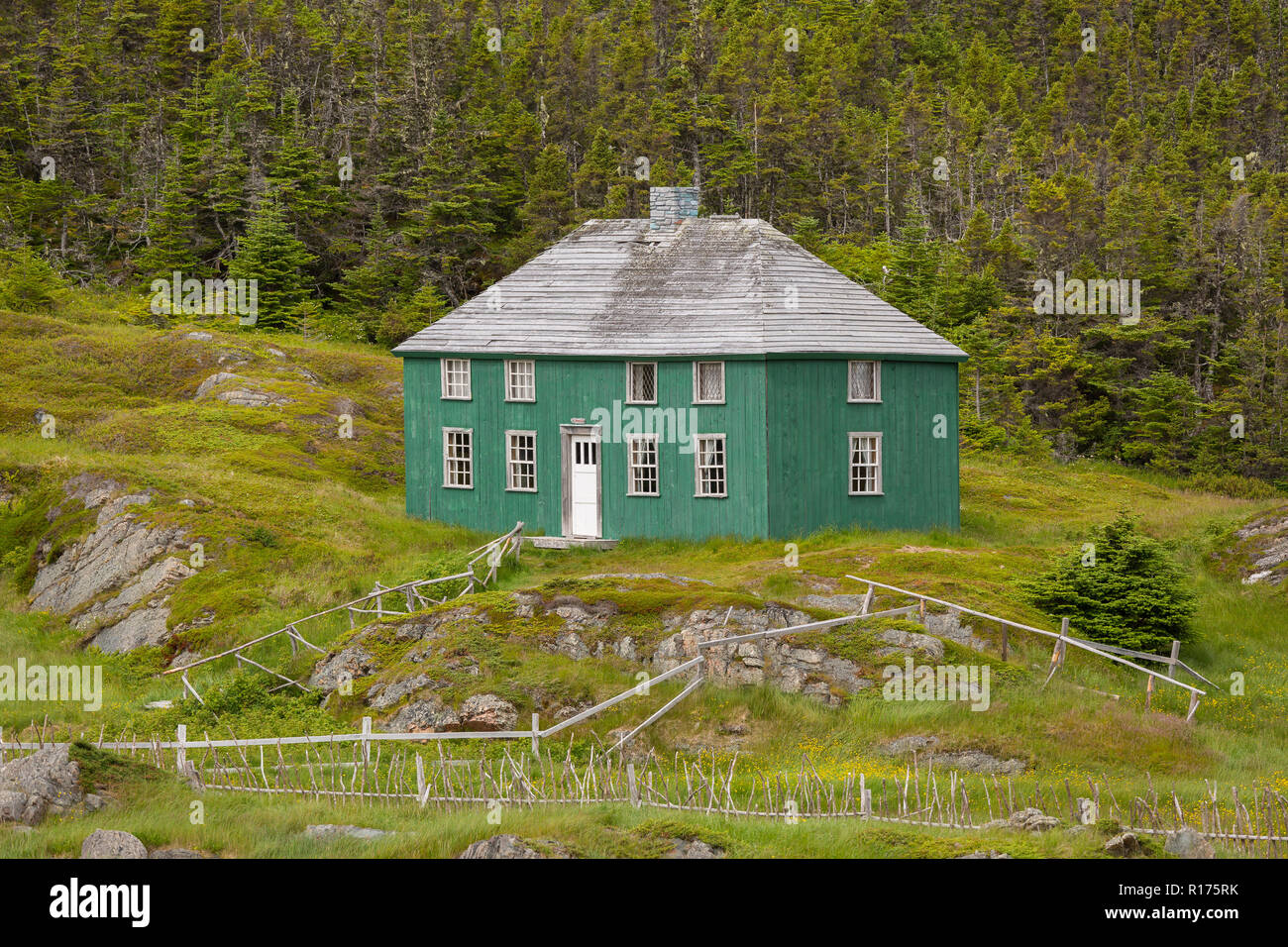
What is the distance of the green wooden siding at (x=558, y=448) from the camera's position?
107 feet

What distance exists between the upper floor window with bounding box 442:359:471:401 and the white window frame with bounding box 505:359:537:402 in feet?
4.11

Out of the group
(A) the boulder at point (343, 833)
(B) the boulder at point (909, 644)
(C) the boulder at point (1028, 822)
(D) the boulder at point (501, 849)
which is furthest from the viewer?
(B) the boulder at point (909, 644)

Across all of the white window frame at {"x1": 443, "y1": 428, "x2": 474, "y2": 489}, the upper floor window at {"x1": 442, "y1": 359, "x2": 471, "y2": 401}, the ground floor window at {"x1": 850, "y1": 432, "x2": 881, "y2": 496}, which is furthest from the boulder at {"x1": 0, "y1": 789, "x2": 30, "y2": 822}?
the ground floor window at {"x1": 850, "y1": 432, "x2": 881, "y2": 496}

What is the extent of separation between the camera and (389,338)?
57.6 meters

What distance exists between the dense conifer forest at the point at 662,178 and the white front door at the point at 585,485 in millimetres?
21165

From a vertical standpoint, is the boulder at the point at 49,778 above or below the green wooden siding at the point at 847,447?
below

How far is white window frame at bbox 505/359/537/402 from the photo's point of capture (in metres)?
34.8

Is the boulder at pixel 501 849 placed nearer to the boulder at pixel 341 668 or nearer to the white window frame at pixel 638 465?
the boulder at pixel 341 668

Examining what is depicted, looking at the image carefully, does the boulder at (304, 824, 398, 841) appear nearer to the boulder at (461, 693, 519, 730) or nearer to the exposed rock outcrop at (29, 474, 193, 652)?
the boulder at (461, 693, 519, 730)

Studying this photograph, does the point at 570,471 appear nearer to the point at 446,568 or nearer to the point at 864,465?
the point at 446,568

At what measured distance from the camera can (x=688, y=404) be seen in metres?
33.3

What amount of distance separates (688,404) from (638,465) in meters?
1.84

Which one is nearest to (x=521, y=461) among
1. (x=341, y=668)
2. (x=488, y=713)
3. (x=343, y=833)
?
(x=341, y=668)

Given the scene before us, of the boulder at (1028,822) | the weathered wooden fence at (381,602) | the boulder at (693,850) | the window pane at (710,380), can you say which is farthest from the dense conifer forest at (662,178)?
the boulder at (693,850)
